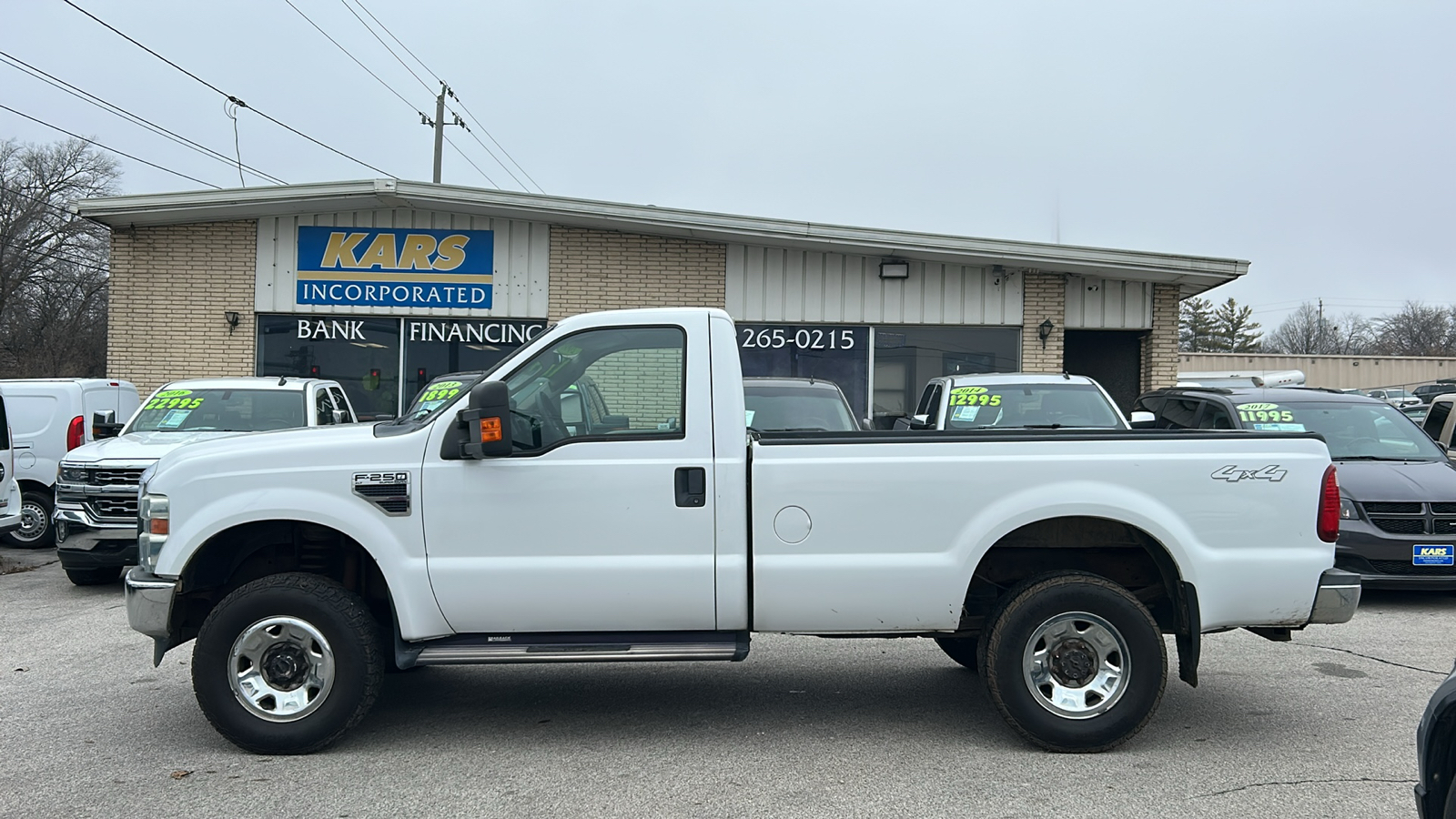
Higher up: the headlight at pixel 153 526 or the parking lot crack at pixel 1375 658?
the headlight at pixel 153 526

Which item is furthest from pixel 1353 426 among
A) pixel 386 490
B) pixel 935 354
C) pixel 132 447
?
pixel 132 447

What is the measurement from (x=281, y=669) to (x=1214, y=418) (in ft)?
30.5

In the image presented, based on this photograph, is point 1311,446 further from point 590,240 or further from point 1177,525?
point 590,240

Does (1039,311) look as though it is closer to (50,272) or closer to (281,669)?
(281,669)

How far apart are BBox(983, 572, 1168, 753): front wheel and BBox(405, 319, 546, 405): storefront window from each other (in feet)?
41.5

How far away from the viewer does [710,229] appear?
1591cm

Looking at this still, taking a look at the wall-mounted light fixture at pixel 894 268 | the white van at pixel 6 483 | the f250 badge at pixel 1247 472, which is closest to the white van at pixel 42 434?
the white van at pixel 6 483

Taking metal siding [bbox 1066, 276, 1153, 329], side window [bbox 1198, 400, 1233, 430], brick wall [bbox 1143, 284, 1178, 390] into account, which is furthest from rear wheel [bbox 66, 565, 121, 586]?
brick wall [bbox 1143, 284, 1178, 390]

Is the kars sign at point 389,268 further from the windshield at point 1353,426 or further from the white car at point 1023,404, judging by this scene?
the windshield at point 1353,426

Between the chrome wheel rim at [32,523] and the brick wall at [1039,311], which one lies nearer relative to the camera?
the chrome wheel rim at [32,523]

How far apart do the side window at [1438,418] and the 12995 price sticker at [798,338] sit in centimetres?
765

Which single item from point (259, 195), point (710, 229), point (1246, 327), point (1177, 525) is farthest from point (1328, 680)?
point (1246, 327)

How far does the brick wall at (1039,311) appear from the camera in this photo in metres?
16.7

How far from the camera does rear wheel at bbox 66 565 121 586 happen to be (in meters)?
9.54
